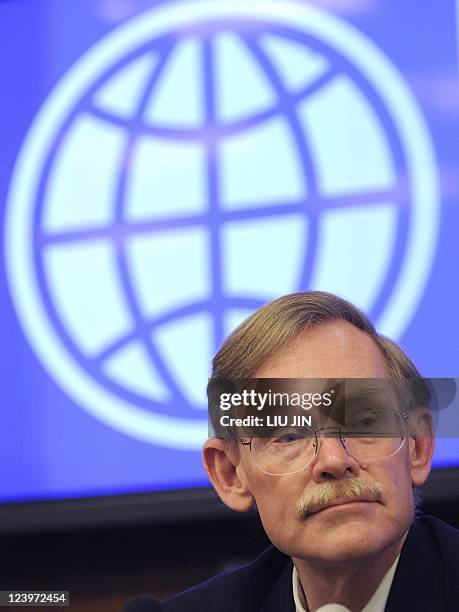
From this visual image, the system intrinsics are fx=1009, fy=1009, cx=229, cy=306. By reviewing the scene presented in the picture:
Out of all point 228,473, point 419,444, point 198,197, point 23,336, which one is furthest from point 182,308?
point 419,444

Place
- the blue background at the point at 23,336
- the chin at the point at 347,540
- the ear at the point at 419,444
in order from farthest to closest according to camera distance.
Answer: the blue background at the point at 23,336 < the ear at the point at 419,444 < the chin at the point at 347,540

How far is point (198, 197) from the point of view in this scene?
5.81 ft

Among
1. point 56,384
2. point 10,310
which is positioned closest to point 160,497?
point 56,384

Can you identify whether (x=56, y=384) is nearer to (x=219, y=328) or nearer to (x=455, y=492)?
(x=219, y=328)

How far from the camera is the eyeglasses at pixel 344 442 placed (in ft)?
3.90

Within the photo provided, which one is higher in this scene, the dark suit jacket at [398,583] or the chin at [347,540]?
the chin at [347,540]

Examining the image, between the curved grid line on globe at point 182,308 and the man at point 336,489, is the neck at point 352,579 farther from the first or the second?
the curved grid line on globe at point 182,308

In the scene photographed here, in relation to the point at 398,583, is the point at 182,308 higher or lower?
higher

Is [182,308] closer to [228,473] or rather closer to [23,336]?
[23,336]

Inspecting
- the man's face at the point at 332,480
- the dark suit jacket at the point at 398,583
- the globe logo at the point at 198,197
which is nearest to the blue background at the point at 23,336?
the globe logo at the point at 198,197

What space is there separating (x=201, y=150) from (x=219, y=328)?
0.33m

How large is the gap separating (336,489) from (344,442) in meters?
0.07

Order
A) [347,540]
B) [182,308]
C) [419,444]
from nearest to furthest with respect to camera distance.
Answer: [347,540] → [419,444] → [182,308]

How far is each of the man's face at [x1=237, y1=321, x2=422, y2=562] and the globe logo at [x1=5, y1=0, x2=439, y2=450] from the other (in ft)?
1.36
